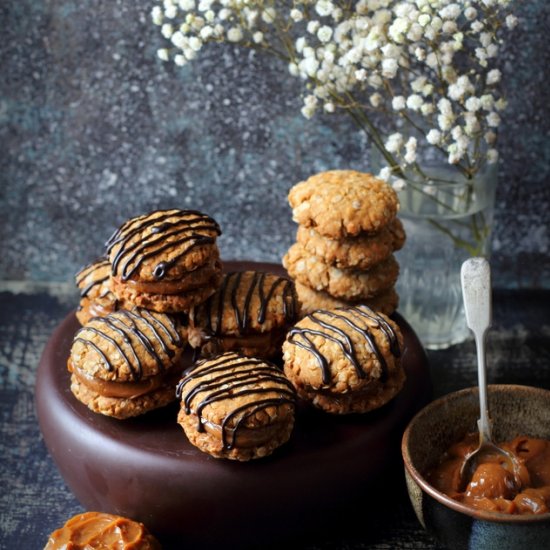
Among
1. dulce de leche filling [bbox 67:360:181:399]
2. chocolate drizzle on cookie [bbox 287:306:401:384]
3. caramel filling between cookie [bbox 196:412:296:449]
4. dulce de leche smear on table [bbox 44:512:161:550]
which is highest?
chocolate drizzle on cookie [bbox 287:306:401:384]

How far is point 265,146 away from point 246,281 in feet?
2.52

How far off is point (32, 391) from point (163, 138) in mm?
814

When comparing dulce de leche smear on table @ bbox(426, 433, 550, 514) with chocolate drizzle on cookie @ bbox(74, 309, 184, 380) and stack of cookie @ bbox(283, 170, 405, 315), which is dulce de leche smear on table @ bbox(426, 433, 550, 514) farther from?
chocolate drizzle on cookie @ bbox(74, 309, 184, 380)

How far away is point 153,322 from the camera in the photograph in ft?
5.96

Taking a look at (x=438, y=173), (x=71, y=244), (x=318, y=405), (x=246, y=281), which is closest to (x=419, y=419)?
(x=318, y=405)

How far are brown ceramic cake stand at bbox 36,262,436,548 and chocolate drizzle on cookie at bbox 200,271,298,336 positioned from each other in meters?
0.20

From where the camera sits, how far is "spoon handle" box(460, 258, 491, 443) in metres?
1.77

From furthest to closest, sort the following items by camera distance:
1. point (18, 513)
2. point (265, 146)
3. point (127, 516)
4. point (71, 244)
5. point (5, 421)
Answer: point (71, 244) → point (265, 146) → point (5, 421) → point (18, 513) → point (127, 516)

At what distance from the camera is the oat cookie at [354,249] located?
1907 mm

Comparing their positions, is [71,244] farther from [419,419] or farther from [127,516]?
[419,419]

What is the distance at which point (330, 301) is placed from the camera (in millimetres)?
2014

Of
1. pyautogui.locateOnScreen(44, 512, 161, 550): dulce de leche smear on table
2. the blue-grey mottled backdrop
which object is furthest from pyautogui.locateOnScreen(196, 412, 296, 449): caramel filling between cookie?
the blue-grey mottled backdrop

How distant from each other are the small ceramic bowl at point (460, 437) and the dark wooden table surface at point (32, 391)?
4.9 inches

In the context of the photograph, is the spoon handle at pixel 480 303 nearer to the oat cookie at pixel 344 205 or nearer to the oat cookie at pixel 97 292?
the oat cookie at pixel 344 205
